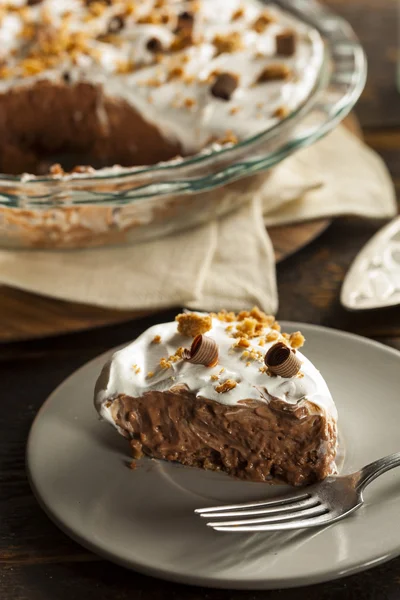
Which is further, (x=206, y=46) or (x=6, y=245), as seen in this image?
(x=206, y=46)

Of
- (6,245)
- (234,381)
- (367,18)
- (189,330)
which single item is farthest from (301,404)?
(367,18)

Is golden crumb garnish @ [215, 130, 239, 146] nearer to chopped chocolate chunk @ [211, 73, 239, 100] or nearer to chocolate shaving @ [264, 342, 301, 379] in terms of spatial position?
chopped chocolate chunk @ [211, 73, 239, 100]

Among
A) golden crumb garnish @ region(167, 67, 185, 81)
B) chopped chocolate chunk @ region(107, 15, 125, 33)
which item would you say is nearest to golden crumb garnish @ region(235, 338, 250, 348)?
golden crumb garnish @ region(167, 67, 185, 81)

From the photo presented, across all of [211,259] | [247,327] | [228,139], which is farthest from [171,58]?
[247,327]

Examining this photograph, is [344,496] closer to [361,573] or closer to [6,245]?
[361,573]

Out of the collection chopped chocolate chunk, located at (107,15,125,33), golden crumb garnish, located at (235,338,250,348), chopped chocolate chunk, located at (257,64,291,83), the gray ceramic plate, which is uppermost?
chopped chocolate chunk, located at (107,15,125,33)
